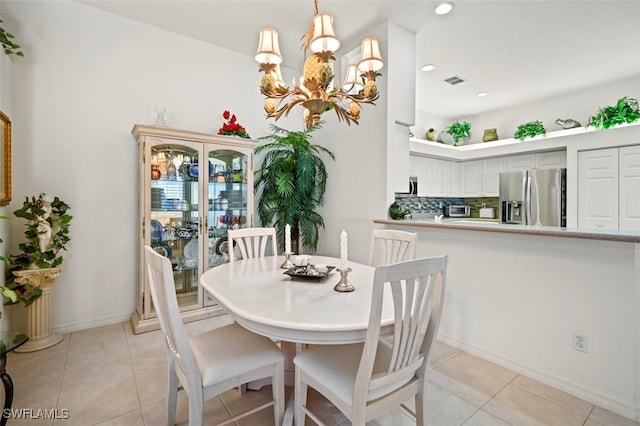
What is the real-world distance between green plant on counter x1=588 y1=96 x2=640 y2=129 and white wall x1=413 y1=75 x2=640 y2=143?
28cm

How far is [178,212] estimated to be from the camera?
10.3ft

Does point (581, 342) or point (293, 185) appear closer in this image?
point (581, 342)

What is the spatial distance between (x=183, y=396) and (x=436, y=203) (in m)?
5.38

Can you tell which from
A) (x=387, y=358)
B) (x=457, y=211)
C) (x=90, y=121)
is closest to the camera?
(x=387, y=358)

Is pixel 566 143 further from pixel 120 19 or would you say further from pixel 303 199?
pixel 120 19

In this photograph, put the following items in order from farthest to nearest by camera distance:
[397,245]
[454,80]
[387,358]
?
1. [454,80]
2. [397,245]
3. [387,358]

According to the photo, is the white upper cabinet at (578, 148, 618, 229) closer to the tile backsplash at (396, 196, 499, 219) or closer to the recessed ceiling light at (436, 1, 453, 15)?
the tile backsplash at (396, 196, 499, 219)

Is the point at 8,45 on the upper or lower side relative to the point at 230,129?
upper

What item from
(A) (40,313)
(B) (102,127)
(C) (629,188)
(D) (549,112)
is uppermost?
(D) (549,112)

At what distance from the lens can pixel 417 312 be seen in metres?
→ 1.24

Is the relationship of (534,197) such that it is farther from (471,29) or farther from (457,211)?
(471,29)

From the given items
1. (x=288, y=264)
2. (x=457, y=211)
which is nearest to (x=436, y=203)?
(x=457, y=211)

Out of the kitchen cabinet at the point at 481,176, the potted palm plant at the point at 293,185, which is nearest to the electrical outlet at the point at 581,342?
the potted palm plant at the point at 293,185

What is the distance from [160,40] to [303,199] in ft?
7.66
